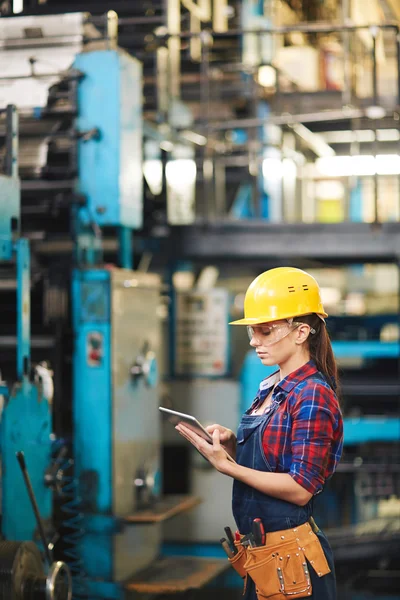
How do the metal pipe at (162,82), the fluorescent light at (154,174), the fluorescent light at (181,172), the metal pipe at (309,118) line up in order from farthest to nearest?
1. the fluorescent light at (181,172)
2. the metal pipe at (162,82)
3. the fluorescent light at (154,174)
4. the metal pipe at (309,118)

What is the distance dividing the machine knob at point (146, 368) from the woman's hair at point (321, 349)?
2.88m

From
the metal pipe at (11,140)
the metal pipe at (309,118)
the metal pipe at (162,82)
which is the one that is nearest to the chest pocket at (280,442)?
the metal pipe at (11,140)

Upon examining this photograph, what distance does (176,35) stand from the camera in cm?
648

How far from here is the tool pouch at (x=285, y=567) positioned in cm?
301

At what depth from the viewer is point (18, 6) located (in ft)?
17.6

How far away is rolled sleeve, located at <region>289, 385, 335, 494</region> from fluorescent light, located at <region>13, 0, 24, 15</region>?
124 inches

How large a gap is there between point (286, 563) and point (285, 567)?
12 millimetres

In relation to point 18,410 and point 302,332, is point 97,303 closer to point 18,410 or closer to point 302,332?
point 18,410

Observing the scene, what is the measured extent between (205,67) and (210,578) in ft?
11.0

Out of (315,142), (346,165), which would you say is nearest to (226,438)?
(315,142)

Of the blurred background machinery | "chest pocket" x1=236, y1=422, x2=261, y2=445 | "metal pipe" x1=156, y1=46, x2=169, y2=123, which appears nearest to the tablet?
"chest pocket" x1=236, y1=422, x2=261, y2=445

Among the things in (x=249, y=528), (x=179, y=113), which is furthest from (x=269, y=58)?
(x=249, y=528)

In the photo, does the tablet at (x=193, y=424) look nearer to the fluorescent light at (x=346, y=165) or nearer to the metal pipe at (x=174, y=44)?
the metal pipe at (x=174, y=44)

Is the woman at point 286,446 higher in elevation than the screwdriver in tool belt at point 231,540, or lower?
higher
